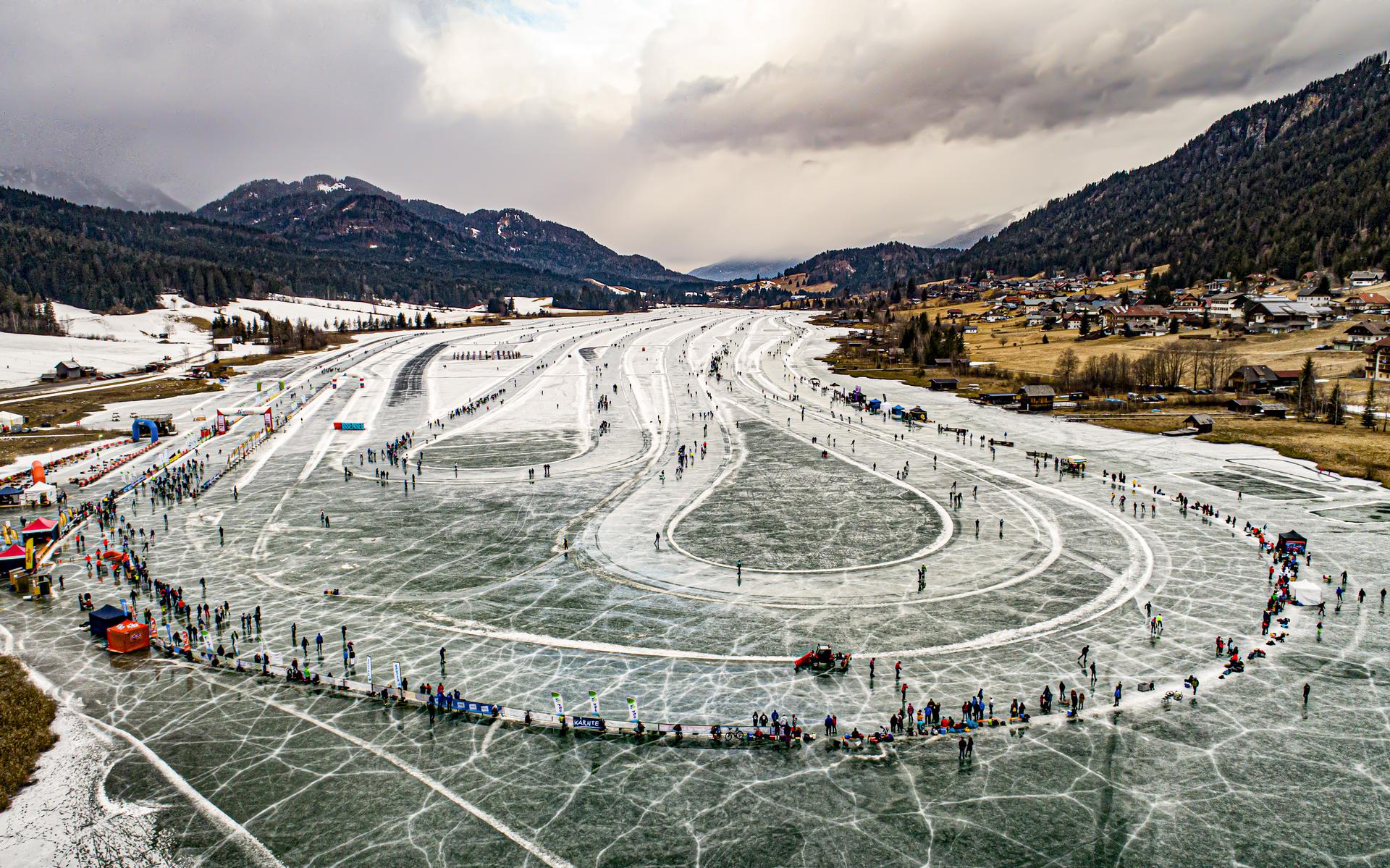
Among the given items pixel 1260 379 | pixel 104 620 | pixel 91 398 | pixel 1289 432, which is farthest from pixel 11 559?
pixel 1260 379

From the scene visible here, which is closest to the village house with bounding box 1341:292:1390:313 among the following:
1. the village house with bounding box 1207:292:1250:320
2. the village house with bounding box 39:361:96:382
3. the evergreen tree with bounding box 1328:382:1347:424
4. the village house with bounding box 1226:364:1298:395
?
the village house with bounding box 1207:292:1250:320

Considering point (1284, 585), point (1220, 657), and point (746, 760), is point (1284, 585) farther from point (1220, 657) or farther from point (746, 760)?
point (746, 760)

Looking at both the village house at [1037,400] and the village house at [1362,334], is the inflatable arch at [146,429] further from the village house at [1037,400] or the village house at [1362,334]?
the village house at [1362,334]

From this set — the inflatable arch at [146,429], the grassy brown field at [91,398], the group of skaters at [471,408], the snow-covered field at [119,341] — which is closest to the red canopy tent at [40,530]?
the inflatable arch at [146,429]

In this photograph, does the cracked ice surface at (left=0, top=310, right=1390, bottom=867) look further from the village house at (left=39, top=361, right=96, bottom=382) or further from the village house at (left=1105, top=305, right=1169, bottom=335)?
the village house at (left=39, top=361, right=96, bottom=382)

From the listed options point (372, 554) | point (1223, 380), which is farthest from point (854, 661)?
point (1223, 380)

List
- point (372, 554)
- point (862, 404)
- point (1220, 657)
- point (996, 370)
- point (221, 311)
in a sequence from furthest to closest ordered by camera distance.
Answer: point (221, 311) → point (996, 370) → point (862, 404) → point (372, 554) → point (1220, 657)
